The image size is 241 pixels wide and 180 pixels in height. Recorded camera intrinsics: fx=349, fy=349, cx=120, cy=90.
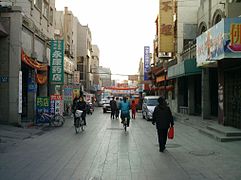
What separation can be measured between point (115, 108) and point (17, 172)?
65.5 ft

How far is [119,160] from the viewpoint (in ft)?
31.1

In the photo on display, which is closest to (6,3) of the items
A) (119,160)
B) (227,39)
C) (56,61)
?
(56,61)

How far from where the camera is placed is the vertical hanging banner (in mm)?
25625

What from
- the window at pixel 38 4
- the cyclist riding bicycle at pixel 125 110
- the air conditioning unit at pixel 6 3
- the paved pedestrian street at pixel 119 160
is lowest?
the paved pedestrian street at pixel 119 160

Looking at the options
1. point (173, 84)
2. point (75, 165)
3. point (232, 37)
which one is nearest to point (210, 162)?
point (75, 165)

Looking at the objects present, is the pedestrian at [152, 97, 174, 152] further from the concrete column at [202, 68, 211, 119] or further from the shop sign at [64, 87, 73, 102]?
the shop sign at [64, 87, 73, 102]

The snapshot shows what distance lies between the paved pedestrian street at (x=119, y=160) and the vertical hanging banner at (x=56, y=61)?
12.3 metres

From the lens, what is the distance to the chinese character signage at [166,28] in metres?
31.8

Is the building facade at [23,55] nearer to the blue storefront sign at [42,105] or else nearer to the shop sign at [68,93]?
the blue storefront sign at [42,105]

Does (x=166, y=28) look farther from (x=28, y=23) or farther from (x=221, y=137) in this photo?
(x=221, y=137)

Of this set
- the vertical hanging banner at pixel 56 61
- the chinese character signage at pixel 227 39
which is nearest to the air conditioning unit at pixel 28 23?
the vertical hanging banner at pixel 56 61

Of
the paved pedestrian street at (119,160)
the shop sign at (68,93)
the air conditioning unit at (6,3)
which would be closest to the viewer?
A: the paved pedestrian street at (119,160)

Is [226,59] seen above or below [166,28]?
below

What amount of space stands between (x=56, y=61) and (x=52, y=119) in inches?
254
